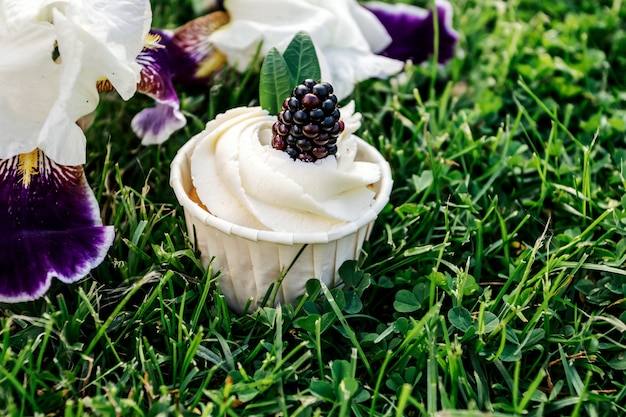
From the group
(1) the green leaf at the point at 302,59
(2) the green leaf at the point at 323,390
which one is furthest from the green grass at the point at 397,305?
(1) the green leaf at the point at 302,59

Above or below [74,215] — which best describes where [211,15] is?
above

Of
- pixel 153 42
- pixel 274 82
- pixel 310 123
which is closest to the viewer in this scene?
pixel 310 123

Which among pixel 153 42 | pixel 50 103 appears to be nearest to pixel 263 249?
pixel 50 103

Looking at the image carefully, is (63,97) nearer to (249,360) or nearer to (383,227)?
(249,360)

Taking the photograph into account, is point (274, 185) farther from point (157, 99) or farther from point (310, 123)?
point (157, 99)

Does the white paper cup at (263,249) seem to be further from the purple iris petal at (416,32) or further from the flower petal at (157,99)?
the purple iris petal at (416,32)

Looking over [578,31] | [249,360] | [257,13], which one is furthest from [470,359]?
[578,31]
